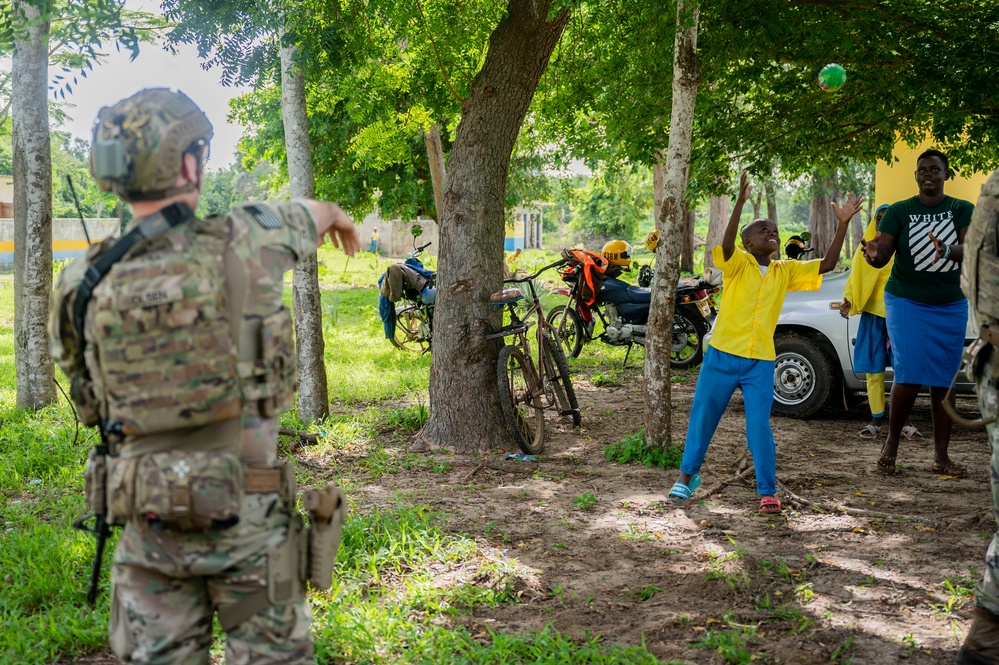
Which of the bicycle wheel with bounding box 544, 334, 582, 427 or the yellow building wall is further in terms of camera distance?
the yellow building wall

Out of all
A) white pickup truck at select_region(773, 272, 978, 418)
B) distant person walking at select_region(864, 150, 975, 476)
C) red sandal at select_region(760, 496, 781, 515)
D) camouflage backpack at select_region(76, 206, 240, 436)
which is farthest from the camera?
white pickup truck at select_region(773, 272, 978, 418)

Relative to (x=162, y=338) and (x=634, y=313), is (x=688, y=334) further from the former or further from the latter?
(x=162, y=338)

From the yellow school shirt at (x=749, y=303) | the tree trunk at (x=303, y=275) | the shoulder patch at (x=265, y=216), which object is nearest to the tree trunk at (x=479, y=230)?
the tree trunk at (x=303, y=275)

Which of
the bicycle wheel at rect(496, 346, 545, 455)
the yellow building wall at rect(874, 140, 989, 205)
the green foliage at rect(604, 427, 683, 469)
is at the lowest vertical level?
the green foliage at rect(604, 427, 683, 469)

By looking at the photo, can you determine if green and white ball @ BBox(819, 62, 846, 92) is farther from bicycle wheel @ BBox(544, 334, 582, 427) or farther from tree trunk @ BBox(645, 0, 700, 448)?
bicycle wheel @ BBox(544, 334, 582, 427)

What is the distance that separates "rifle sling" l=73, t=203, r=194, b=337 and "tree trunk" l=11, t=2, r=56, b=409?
21.9 ft

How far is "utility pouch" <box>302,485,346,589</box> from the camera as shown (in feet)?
8.47

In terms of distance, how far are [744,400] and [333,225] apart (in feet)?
10.8

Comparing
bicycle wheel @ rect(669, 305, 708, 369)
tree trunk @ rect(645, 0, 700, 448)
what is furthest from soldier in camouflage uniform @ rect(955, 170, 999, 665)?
bicycle wheel @ rect(669, 305, 708, 369)

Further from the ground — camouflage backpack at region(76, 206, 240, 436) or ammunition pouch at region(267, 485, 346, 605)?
camouflage backpack at region(76, 206, 240, 436)

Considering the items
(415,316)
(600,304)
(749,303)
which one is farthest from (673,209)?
(415,316)

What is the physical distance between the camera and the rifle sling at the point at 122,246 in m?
2.39

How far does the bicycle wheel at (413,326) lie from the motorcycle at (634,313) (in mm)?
1603

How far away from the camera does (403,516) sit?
5.28m
